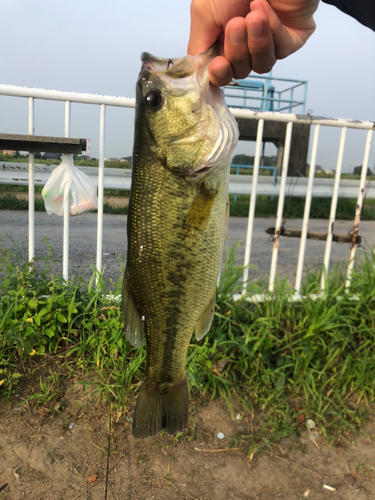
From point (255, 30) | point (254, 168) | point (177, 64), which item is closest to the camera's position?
point (255, 30)

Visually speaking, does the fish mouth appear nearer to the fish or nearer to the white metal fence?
the fish

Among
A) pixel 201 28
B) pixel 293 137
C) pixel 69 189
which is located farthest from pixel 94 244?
pixel 293 137

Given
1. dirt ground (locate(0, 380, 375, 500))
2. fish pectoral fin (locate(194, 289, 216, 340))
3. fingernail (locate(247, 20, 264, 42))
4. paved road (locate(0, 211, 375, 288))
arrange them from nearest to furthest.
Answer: fingernail (locate(247, 20, 264, 42)), fish pectoral fin (locate(194, 289, 216, 340)), dirt ground (locate(0, 380, 375, 500)), paved road (locate(0, 211, 375, 288))

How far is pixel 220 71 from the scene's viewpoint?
1.33 m

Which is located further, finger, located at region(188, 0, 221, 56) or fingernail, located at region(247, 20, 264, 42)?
finger, located at region(188, 0, 221, 56)

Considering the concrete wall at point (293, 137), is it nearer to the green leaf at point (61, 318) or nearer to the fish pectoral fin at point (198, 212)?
the green leaf at point (61, 318)

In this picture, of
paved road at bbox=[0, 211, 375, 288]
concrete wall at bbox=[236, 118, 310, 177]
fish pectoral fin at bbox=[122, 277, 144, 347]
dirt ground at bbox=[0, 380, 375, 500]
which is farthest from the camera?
concrete wall at bbox=[236, 118, 310, 177]

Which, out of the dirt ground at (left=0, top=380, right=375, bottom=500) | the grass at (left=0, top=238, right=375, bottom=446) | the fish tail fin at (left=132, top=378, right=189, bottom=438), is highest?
the fish tail fin at (left=132, top=378, right=189, bottom=438)

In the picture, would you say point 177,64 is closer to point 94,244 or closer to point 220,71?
point 220,71

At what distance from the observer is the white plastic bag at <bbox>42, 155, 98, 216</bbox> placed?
313 centimetres

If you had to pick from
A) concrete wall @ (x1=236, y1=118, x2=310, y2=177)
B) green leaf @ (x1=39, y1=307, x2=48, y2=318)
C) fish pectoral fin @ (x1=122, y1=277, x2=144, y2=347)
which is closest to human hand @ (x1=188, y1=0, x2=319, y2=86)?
fish pectoral fin @ (x1=122, y1=277, x2=144, y2=347)

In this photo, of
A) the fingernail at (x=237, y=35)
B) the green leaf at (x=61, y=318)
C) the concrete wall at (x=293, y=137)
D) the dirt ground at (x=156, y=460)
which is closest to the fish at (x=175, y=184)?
the fingernail at (x=237, y=35)

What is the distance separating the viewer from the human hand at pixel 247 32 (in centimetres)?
132

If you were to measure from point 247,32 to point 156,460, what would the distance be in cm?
252
